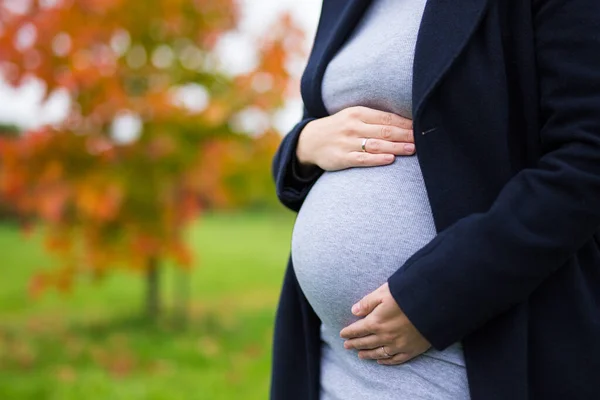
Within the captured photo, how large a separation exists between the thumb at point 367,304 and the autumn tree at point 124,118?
3.07 m

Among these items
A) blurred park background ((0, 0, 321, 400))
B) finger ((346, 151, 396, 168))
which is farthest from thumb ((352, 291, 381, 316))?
blurred park background ((0, 0, 321, 400))

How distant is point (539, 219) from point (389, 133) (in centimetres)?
32

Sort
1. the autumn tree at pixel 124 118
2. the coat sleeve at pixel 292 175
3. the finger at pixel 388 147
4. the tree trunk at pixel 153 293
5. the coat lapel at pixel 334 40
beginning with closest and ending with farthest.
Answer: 1. the finger at pixel 388 147
2. the coat lapel at pixel 334 40
3. the coat sleeve at pixel 292 175
4. the autumn tree at pixel 124 118
5. the tree trunk at pixel 153 293

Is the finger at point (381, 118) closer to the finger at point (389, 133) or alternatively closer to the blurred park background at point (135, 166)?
the finger at point (389, 133)

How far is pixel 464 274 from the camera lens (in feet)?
2.94

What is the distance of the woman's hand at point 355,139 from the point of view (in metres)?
1.09

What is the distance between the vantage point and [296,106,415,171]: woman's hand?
3.57 ft

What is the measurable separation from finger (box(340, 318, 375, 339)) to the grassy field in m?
2.48

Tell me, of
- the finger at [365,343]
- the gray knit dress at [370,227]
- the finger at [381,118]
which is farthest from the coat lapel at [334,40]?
the finger at [365,343]

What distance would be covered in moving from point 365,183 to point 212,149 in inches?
126

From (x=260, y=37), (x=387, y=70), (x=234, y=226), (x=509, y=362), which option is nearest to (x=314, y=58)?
(x=387, y=70)

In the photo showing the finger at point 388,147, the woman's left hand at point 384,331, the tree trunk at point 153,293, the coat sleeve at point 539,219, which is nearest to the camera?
the coat sleeve at point 539,219

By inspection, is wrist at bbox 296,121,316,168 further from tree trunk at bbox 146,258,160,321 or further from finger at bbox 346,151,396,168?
tree trunk at bbox 146,258,160,321

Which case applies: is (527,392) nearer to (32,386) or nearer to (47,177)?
(32,386)
